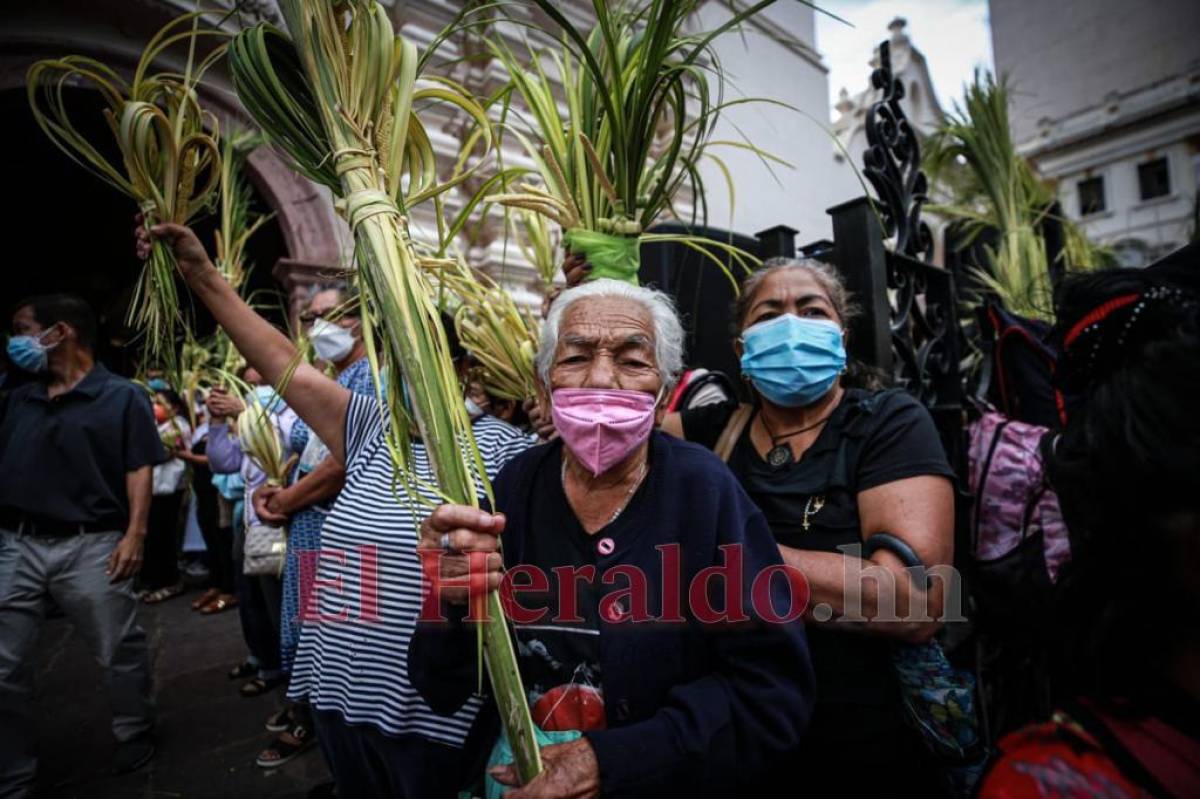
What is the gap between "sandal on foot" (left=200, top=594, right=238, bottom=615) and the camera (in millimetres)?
5730

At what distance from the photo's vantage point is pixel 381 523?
1.68m

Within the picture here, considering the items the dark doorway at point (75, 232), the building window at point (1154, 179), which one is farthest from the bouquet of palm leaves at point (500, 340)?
the building window at point (1154, 179)

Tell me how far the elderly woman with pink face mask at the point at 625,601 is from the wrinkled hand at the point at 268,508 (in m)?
1.80

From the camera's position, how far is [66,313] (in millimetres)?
3176

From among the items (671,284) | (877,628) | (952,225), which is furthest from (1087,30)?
(877,628)

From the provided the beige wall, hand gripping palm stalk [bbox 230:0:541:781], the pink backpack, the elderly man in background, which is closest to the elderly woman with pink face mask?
hand gripping palm stalk [bbox 230:0:541:781]

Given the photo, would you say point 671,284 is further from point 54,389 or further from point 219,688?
point 219,688

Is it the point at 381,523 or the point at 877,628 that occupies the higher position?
the point at 381,523

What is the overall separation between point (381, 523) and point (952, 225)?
16.3 ft

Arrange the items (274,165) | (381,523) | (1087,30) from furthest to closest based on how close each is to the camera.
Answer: (1087,30) → (274,165) → (381,523)

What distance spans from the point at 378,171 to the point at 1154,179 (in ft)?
87.8

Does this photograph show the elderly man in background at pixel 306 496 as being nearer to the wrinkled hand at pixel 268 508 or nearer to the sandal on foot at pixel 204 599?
the wrinkled hand at pixel 268 508

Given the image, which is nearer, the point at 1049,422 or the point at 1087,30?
the point at 1049,422

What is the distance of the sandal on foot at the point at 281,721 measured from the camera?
3.39 metres
